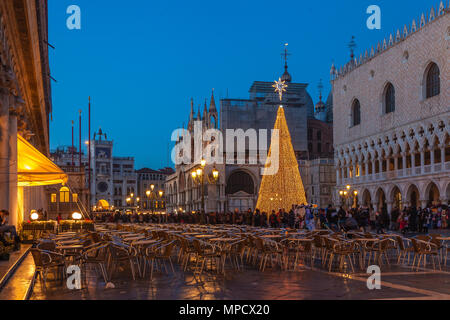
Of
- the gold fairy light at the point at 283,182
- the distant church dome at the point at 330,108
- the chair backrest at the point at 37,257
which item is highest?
the distant church dome at the point at 330,108

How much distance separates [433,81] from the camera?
34406 millimetres

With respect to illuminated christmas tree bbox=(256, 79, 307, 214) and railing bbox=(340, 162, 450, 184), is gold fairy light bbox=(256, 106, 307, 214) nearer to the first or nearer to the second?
illuminated christmas tree bbox=(256, 79, 307, 214)

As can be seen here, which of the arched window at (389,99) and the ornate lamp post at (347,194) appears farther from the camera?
the ornate lamp post at (347,194)

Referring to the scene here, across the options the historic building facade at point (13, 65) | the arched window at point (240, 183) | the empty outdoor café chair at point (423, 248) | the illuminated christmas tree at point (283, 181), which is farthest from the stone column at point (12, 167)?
the arched window at point (240, 183)

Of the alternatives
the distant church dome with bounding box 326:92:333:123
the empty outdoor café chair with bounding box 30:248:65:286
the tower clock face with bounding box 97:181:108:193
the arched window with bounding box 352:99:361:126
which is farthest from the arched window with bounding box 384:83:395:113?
the tower clock face with bounding box 97:181:108:193

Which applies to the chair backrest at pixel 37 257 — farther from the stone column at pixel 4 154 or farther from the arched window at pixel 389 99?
the arched window at pixel 389 99

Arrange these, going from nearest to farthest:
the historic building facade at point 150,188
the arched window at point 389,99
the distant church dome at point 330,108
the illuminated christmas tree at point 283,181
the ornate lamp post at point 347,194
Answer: the illuminated christmas tree at point 283,181, the arched window at point 389,99, the ornate lamp post at point 347,194, the distant church dome at point 330,108, the historic building facade at point 150,188

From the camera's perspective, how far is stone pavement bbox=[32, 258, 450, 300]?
23.2 ft

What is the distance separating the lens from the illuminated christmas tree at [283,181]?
830 inches

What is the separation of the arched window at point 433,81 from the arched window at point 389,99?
4697mm

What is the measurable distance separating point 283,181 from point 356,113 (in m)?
26.7

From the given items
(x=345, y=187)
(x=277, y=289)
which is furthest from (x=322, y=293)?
(x=345, y=187)

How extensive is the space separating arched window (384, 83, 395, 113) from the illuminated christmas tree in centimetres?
2100
